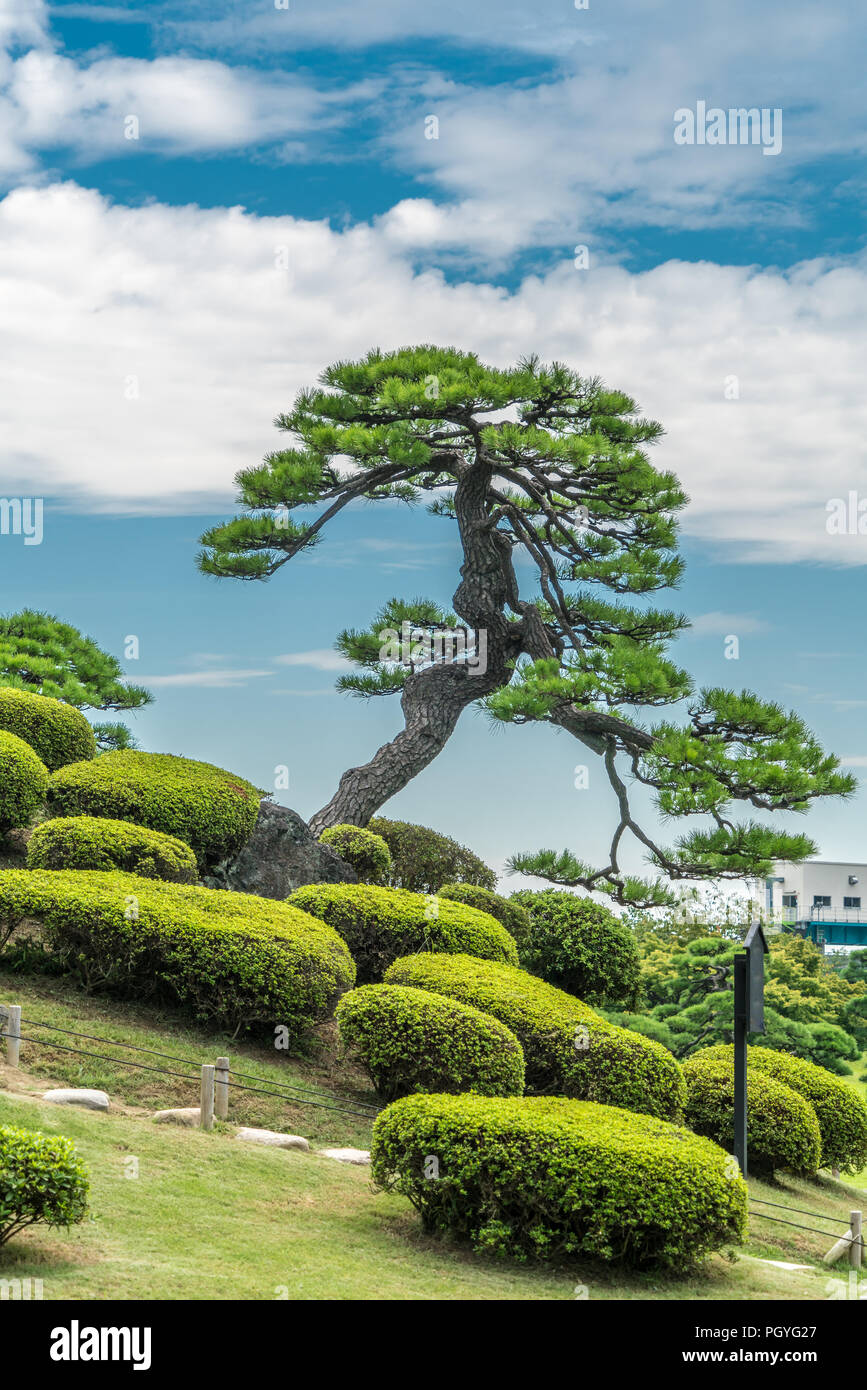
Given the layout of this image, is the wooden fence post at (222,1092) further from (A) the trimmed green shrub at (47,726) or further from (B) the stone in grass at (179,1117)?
(A) the trimmed green shrub at (47,726)

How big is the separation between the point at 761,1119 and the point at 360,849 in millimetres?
5439

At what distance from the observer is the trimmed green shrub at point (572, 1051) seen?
33.9 feet

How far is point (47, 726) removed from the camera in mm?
14641

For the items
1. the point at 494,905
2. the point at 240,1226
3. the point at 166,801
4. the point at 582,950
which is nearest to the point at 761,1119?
the point at 582,950

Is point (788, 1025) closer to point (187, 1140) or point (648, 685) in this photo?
point (648, 685)

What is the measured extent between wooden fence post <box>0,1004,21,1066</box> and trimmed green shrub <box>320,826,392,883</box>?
574 centimetres

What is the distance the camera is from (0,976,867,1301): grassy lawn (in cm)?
584

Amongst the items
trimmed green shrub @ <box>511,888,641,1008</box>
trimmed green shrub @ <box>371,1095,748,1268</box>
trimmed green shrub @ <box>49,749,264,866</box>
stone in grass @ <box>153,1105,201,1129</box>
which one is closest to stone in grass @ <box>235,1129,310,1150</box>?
stone in grass @ <box>153,1105,201,1129</box>

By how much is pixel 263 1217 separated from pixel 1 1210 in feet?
6.09

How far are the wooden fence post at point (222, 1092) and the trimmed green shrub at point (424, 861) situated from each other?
22.9 ft

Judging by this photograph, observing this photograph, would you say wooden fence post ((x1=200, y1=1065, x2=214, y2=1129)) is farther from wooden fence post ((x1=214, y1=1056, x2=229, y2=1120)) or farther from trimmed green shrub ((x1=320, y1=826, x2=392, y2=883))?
trimmed green shrub ((x1=320, y1=826, x2=392, y2=883))

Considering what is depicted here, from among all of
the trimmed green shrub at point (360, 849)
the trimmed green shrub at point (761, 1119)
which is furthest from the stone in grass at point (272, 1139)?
the trimmed green shrub at point (360, 849)
